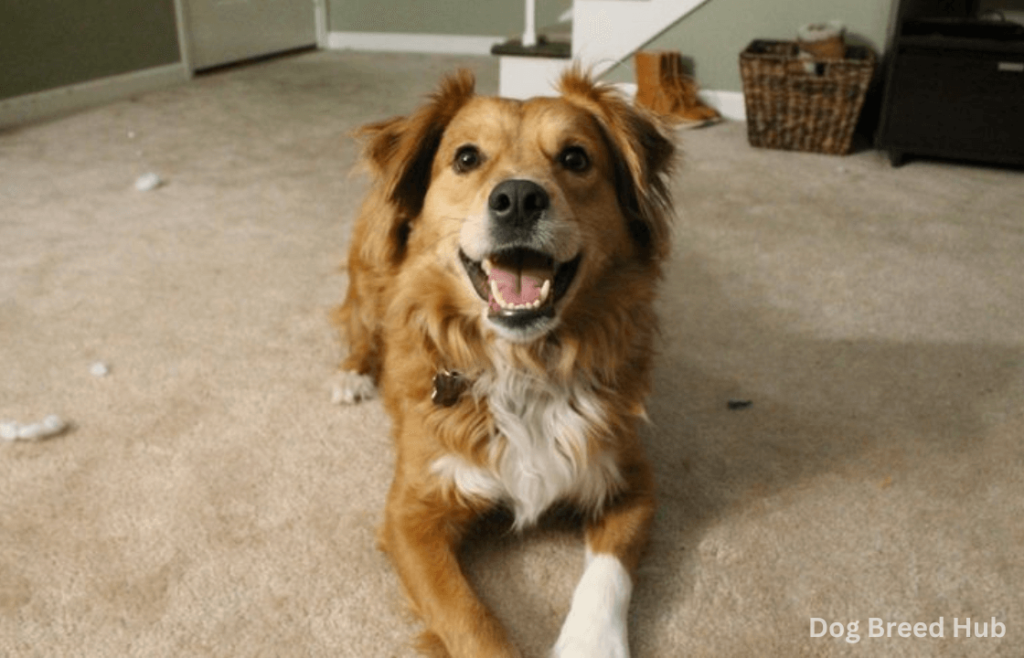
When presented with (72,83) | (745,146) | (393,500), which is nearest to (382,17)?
(72,83)

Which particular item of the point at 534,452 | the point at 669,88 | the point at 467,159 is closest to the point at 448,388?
the point at 534,452

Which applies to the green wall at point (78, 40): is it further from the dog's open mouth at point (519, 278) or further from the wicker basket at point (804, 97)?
the dog's open mouth at point (519, 278)

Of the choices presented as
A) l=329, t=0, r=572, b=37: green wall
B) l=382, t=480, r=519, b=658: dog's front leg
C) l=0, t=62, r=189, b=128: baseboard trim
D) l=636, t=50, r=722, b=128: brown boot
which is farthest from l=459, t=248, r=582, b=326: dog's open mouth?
l=329, t=0, r=572, b=37: green wall

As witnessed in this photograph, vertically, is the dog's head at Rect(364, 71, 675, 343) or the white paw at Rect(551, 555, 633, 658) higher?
the dog's head at Rect(364, 71, 675, 343)

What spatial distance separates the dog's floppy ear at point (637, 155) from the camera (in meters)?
1.45

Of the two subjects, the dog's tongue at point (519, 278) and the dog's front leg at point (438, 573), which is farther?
the dog's tongue at point (519, 278)

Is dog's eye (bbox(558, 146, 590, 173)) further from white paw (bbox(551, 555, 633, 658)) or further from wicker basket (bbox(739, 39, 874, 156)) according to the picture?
wicker basket (bbox(739, 39, 874, 156))

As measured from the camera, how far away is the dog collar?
138cm

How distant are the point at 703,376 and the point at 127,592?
50.0 inches

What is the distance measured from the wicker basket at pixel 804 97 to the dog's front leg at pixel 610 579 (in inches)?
106

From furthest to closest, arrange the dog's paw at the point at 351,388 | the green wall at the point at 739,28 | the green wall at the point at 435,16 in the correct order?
the green wall at the point at 435,16 → the green wall at the point at 739,28 → the dog's paw at the point at 351,388

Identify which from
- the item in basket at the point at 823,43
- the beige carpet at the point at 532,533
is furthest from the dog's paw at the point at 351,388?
the item in basket at the point at 823,43

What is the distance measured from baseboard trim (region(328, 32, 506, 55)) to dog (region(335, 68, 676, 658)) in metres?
5.34

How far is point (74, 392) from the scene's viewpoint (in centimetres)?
183
